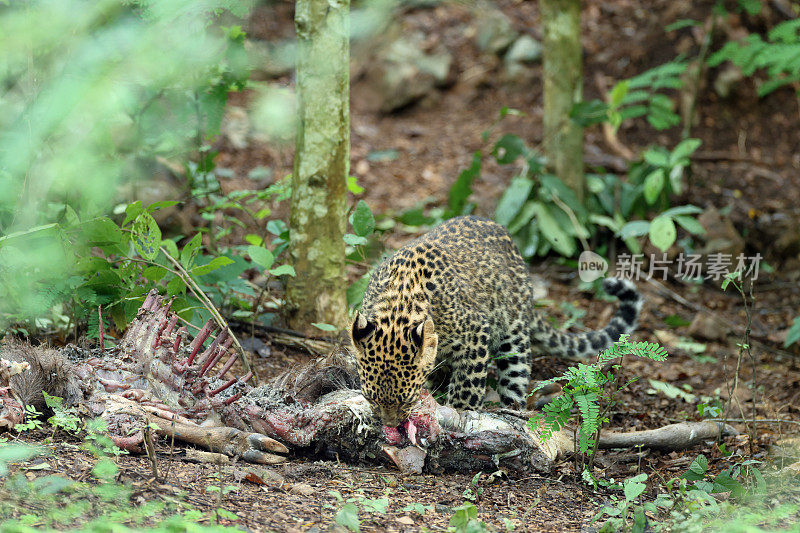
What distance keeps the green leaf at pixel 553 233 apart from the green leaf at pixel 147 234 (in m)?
5.70

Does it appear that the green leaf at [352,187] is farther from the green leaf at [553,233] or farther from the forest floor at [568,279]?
the green leaf at [553,233]

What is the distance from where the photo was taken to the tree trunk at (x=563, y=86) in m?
A: 10.1

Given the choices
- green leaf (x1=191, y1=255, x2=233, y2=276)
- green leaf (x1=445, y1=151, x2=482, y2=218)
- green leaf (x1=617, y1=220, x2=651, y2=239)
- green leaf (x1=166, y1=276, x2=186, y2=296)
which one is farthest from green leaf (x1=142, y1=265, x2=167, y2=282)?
green leaf (x1=617, y1=220, x2=651, y2=239)

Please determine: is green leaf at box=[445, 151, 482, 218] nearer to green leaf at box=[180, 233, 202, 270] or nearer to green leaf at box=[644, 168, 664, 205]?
green leaf at box=[644, 168, 664, 205]

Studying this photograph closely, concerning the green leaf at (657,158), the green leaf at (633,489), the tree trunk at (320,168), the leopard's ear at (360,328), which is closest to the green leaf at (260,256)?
the tree trunk at (320,168)

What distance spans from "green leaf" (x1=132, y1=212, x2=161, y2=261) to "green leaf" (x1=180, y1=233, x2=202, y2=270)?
11.0 inches

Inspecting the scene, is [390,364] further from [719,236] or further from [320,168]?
[719,236]

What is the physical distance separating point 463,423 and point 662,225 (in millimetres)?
4879

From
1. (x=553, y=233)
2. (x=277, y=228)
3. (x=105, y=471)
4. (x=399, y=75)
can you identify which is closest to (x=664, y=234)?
(x=553, y=233)

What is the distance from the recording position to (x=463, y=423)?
5094 millimetres

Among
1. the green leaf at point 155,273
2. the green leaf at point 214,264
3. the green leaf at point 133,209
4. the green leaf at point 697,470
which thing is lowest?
the green leaf at point 697,470

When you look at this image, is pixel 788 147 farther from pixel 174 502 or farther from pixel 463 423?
pixel 174 502

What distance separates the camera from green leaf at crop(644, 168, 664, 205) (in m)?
9.64

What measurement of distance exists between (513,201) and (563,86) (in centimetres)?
184
